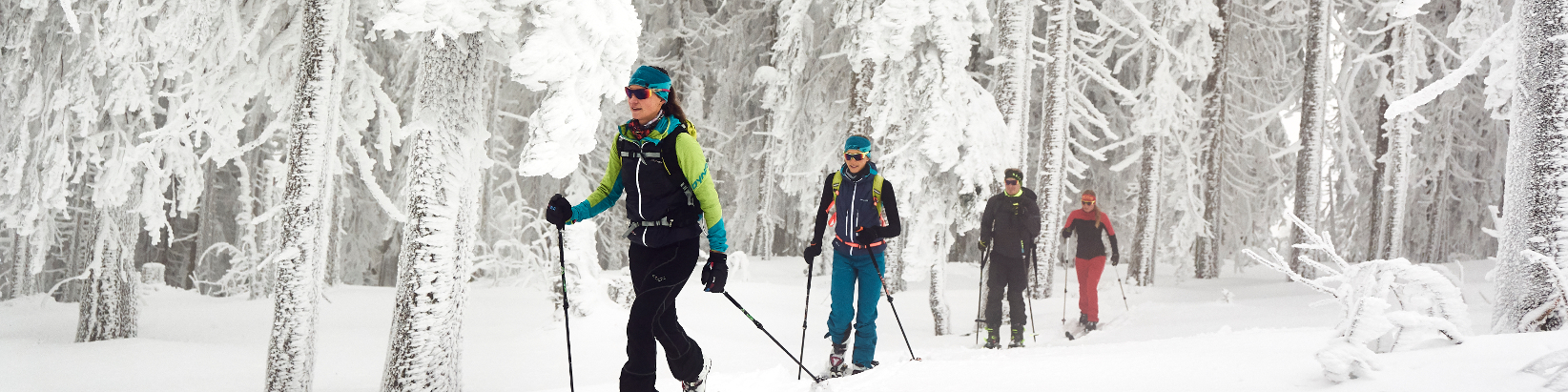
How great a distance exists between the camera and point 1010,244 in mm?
9125

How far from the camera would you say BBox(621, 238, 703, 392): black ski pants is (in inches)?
169

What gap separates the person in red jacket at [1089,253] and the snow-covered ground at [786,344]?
1.42 feet

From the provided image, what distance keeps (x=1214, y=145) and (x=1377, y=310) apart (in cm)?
1564

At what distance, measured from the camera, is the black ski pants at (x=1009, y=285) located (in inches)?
361

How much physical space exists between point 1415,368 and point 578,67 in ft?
19.5

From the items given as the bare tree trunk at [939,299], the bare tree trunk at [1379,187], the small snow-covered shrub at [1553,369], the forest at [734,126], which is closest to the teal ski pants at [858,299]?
the forest at [734,126]

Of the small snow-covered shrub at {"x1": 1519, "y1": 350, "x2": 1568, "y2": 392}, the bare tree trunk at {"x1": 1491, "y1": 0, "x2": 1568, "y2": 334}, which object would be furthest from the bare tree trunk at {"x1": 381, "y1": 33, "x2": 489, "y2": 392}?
the bare tree trunk at {"x1": 1491, "y1": 0, "x2": 1568, "y2": 334}

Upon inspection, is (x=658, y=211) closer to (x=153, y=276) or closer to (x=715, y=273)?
(x=715, y=273)

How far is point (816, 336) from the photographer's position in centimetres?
1184

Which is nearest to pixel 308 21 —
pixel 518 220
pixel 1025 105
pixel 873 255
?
pixel 873 255

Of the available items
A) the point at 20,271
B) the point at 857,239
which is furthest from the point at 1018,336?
the point at 20,271

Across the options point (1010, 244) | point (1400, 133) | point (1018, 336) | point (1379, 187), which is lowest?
point (1018, 336)

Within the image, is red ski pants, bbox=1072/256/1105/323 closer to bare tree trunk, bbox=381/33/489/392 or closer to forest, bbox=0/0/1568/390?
forest, bbox=0/0/1568/390

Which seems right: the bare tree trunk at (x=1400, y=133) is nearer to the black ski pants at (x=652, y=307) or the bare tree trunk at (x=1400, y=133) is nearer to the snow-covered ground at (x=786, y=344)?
the snow-covered ground at (x=786, y=344)
